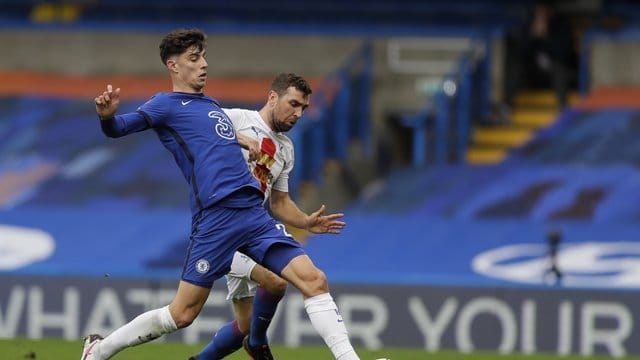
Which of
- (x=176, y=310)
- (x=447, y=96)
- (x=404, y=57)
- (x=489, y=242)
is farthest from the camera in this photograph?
(x=404, y=57)

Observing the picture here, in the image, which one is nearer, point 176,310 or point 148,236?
point 176,310

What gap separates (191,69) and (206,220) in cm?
89

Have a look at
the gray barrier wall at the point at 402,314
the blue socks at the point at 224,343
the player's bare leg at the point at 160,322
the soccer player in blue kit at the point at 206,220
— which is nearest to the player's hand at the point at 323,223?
the soccer player in blue kit at the point at 206,220

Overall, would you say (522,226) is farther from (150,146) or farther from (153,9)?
(153,9)

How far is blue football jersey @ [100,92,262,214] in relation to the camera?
8.74m

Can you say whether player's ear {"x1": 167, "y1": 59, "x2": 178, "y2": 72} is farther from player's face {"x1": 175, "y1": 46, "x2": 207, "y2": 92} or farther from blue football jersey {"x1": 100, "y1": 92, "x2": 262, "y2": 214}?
blue football jersey {"x1": 100, "y1": 92, "x2": 262, "y2": 214}

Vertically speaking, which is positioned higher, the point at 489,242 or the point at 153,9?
the point at 153,9

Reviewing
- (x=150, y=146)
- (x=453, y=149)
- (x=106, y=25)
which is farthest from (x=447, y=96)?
(x=106, y=25)

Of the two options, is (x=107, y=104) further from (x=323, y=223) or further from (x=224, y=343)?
(x=224, y=343)

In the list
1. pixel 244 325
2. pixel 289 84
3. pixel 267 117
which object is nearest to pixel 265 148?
pixel 267 117

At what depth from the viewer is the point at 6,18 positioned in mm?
22703

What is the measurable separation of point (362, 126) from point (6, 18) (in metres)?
5.68

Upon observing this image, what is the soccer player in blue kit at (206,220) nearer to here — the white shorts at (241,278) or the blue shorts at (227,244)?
the blue shorts at (227,244)

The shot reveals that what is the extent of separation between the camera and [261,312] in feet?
30.8
